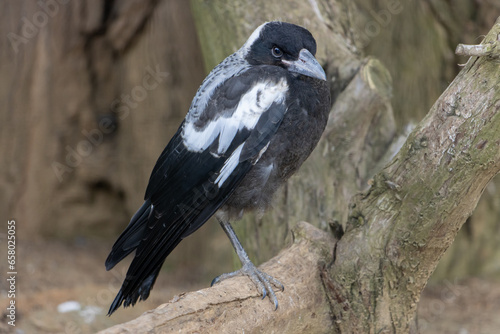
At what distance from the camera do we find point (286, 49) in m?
2.20

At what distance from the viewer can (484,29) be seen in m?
3.67

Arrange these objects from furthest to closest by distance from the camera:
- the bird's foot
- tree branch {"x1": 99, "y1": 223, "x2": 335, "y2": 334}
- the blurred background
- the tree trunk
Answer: the tree trunk, the blurred background, the bird's foot, tree branch {"x1": 99, "y1": 223, "x2": 335, "y2": 334}

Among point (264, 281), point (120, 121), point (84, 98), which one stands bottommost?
point (264, 281)

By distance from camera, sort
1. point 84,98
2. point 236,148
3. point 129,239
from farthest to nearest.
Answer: point 84,98 < point 129,239 < point 236,148

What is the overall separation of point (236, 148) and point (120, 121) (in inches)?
84.9

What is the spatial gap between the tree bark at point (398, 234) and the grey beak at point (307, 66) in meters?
0.41

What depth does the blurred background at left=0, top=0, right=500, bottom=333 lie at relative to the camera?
3.65 m

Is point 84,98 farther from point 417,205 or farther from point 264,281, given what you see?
point 417,205

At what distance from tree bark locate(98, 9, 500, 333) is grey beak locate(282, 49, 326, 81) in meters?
0.41

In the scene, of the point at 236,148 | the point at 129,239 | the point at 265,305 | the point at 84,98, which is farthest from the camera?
the point at 84,98

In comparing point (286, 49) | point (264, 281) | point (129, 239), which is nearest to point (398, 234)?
point (264, 281)

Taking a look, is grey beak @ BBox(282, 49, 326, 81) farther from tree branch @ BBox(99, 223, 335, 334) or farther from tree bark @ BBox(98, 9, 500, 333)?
tree branch @ BBox(99, 223, 335, 334)

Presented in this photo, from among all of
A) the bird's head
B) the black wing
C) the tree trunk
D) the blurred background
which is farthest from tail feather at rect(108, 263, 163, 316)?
the tree trunk

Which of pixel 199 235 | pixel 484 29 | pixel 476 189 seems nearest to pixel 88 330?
pixel 199 235
